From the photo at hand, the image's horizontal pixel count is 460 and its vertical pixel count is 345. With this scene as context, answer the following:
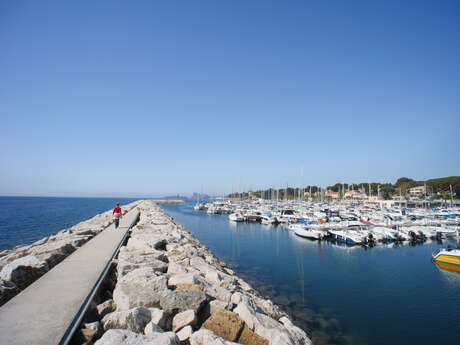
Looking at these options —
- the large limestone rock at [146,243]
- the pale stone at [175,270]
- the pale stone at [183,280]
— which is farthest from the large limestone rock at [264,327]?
the large limestone rock at [146,243]

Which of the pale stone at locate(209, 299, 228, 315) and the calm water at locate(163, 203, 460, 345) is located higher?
the pale stone at locate(209, 299, 228, 315)

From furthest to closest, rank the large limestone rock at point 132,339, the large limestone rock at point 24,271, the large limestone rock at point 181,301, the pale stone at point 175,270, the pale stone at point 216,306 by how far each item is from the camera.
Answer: the pale stone at point 175,270
the large limestone rock at point 24,271
the pale stone at point 216,306
the large limestone rock at point 181,301
the large limestone rock at point 132,339

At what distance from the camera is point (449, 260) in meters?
18.7

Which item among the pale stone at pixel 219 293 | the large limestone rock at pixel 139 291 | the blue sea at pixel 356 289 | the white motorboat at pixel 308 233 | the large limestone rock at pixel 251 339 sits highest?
the large limestone rock at pixel 139 291

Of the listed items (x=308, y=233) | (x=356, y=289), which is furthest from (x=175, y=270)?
(x=308, y=233)

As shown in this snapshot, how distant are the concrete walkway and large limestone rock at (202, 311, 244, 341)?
2903 millimetres

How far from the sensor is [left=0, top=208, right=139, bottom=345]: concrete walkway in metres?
4.32

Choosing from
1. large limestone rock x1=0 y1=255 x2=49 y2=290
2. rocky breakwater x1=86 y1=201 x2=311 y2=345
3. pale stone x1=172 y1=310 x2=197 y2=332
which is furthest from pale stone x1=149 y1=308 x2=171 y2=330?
Result: large limestone rock x1=0 y1=255 x2=49 y2=290

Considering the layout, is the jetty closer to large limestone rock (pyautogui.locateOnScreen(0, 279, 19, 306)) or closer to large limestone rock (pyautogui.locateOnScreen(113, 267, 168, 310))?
large limestone rock (pyautogui.locateOnScreen(113, 267, 168, 310))

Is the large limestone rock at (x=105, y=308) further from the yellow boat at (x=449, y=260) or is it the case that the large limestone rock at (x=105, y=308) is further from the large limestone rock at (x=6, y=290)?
the yellow boat at (x=449, y=260)

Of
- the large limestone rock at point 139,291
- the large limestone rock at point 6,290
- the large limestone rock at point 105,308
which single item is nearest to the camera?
the large limestone rock at point 105,308

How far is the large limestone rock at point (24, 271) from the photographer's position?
22.2ft

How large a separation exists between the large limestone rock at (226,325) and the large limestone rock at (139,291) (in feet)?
5.14

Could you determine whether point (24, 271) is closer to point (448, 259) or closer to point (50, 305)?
point (50, 305)
